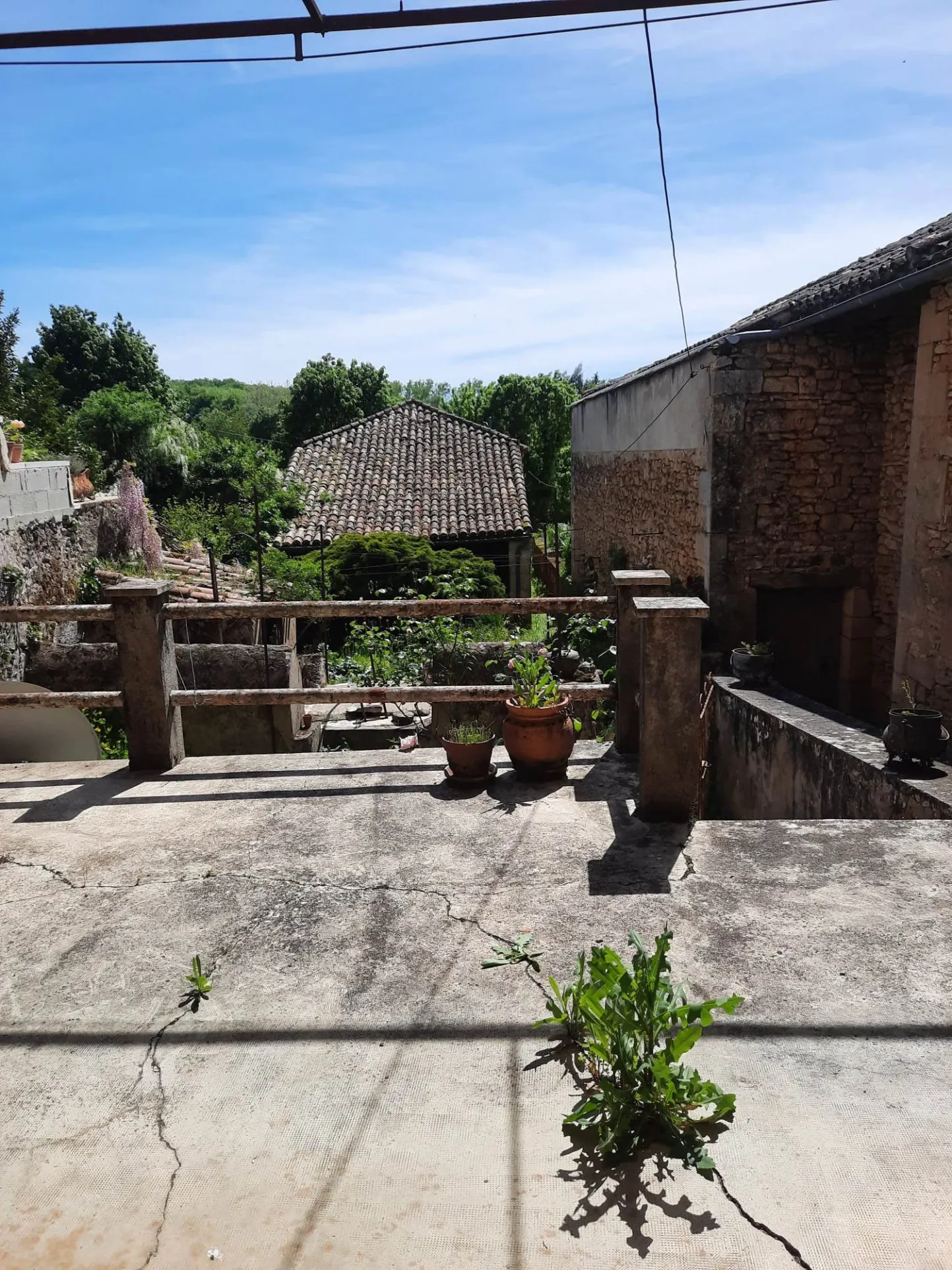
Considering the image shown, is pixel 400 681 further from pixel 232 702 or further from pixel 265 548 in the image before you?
pixel 265 548

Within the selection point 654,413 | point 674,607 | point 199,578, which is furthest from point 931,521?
point 199,578

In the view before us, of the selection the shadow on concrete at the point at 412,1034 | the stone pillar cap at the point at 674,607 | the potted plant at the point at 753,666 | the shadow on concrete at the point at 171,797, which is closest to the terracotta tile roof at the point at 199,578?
the potted plant at the point at 753,666

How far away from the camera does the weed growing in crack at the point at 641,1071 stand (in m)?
1.92

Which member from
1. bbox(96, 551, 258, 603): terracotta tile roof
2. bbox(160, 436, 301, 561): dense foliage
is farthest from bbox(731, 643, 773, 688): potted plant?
bbox(160, 436, 301, 561): dense foliage

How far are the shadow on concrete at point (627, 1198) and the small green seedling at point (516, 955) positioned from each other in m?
0.68

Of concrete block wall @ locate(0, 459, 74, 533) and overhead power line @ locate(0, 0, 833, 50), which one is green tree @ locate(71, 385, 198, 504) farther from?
overhead power line @ locate(0, 0, 833, 50)

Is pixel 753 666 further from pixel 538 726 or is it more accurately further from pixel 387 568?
pixel 387 568

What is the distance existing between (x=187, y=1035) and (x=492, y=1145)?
933mm

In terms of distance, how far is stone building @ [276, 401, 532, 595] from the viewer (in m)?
20.1

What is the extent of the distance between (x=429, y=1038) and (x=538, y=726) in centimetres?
188

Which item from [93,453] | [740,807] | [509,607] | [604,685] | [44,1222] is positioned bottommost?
[740,807]

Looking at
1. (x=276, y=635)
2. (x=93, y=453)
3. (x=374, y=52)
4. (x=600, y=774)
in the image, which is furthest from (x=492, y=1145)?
(x=93, y=453)

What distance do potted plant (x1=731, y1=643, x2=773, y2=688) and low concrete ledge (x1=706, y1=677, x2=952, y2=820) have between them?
0.16 metres

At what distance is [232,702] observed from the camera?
423 cm
